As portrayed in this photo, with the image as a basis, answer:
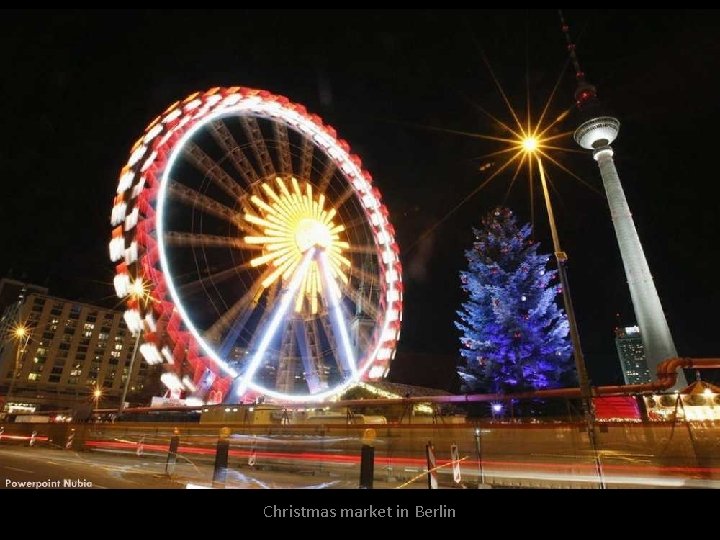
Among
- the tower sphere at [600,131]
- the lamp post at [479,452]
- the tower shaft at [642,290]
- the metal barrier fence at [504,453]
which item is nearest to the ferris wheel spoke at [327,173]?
the metal barrier fence at [504,453]

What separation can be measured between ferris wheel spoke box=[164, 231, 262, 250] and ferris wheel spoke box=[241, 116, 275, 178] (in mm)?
4395

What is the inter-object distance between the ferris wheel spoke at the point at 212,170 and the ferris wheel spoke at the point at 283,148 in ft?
11.2

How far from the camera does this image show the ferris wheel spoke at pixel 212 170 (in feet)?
70.9

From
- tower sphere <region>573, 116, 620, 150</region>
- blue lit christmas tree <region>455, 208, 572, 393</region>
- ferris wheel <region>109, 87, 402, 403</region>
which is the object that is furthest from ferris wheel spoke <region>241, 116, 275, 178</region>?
tower sphere <region>573, 116, 620, 150</region>

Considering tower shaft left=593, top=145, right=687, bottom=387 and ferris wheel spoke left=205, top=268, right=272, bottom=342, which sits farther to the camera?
tower shaft left=593, top=145, right=687, bottom=387

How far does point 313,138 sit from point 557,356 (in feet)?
63.1

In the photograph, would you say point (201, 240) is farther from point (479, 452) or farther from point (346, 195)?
point (479, 452)

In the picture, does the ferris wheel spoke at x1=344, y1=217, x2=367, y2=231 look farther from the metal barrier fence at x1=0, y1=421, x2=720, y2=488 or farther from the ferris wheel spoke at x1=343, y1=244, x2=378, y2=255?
the metal barrier fence at x1=0, y1=421, x2=720, y2=488

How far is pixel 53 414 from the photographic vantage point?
108ft

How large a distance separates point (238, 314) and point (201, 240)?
4.00 meters

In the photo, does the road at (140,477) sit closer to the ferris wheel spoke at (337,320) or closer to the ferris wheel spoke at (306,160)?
the ferris wheel spoke at (337,320)

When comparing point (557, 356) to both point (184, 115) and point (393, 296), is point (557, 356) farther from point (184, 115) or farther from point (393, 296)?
point (184, 115)

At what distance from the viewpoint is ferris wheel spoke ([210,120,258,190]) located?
22.9m

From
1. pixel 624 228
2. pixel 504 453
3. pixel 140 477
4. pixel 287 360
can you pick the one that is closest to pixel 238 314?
pixel 287 360
